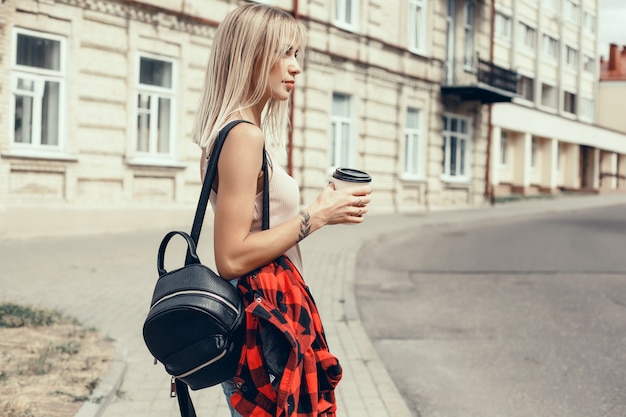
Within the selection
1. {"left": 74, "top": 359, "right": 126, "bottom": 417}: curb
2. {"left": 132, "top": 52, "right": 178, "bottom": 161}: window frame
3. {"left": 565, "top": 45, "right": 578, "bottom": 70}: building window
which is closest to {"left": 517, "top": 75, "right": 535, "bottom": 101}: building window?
{"left": 565, "top": 45, "right": 578, "bottom": 70}: building window

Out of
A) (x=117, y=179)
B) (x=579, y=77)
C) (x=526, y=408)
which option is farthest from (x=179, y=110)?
(x=579, y=77)

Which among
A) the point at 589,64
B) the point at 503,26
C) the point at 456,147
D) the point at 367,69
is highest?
the point at 589,64

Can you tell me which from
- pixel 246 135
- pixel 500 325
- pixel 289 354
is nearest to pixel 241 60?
pixel 246 135

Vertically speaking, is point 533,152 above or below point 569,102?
below

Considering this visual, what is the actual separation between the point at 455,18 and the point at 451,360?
74.5 ft

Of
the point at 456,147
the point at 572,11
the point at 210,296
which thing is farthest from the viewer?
the point at 572,11

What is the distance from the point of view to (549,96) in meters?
43.2

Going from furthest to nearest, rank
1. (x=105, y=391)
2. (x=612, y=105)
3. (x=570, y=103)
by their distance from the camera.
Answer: (x=612, y=105), (x=570, y=103), (x=105, y=391)

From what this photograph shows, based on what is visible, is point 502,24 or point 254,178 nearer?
point 254,178

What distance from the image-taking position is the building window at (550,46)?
41.7m

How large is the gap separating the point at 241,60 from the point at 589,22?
50.0 m

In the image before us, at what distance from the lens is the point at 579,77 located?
151 ft

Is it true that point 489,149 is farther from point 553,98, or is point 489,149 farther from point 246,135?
point 246,135

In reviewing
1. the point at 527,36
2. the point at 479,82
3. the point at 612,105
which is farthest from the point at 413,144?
the point at 612,105
